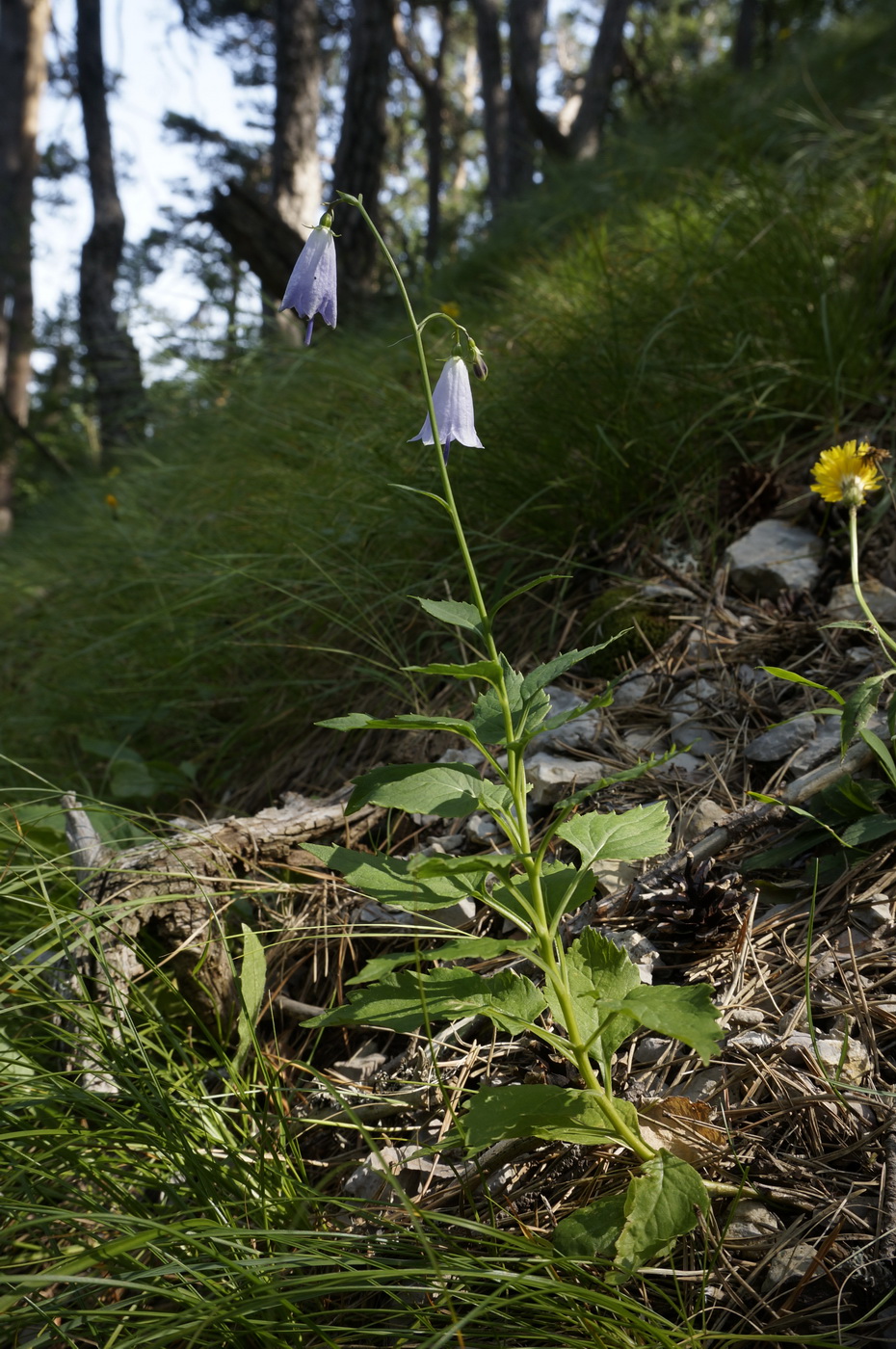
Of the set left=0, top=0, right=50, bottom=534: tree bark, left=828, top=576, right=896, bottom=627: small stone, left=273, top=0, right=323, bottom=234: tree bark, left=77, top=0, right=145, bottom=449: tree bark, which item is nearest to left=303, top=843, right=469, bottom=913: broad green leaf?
left=828, top=576, right=896, bottom=627: small stone

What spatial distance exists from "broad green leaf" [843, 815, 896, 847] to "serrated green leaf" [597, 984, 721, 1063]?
49 cm

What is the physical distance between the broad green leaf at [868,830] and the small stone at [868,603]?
68cm

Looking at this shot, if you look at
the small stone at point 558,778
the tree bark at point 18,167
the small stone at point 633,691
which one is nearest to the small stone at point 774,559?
the small stone at point 633,691

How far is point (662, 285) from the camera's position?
2893 mm

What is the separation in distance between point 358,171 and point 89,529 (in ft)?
11.1

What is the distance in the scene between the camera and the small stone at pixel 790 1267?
0.95 metres

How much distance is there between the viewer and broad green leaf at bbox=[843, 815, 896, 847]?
51.6 inches

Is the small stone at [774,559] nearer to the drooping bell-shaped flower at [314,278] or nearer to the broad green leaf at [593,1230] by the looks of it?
the drooping bell-shaped flower at [314,278]

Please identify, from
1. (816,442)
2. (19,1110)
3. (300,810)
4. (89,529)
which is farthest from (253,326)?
(19,1110)

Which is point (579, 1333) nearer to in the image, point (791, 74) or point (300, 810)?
point (300, 810)

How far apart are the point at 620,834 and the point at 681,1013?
0.30 metres

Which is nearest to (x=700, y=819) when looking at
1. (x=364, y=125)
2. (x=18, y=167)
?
(x=364, y=125)

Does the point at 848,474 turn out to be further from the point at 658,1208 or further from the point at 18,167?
the point at 18,167

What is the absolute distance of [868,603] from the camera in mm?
1938
